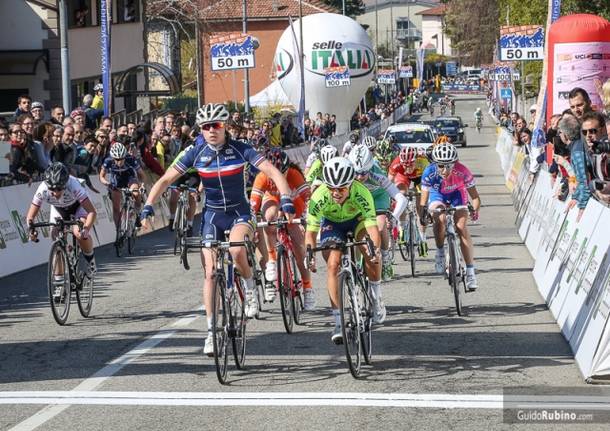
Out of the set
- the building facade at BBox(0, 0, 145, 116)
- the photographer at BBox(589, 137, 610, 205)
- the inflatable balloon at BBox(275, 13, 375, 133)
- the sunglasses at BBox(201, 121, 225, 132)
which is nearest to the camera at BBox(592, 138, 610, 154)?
the photographer at BBox(589, 137, 610, 205)

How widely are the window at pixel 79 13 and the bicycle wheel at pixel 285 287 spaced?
2949cm

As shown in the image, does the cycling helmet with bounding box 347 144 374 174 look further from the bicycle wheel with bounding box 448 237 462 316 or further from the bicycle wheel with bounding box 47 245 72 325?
the bicycle wheel with bounding box 47 245 72 325

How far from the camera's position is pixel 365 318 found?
416 inches

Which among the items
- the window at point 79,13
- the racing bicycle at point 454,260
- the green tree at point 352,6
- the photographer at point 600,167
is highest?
the green tree at point 352,6

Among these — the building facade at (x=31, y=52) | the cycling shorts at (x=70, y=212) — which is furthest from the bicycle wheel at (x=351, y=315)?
the building facade at (x=31, y=52)

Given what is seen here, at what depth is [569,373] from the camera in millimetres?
10156

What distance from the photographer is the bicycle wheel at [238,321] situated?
1030cm

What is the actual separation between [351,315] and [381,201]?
524 cm

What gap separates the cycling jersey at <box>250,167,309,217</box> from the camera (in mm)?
14234

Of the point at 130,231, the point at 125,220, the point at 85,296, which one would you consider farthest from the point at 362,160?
the point at 130,231

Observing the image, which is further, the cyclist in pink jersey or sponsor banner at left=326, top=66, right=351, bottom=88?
sponsor banner at left=326, top=66, right=351, bottom=88

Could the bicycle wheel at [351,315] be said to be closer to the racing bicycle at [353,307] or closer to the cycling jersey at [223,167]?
the racing bicycle at [353,307]

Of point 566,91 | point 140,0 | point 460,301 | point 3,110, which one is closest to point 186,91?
point 140,0

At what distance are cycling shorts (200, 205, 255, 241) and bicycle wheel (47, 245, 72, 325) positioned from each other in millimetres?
2814
